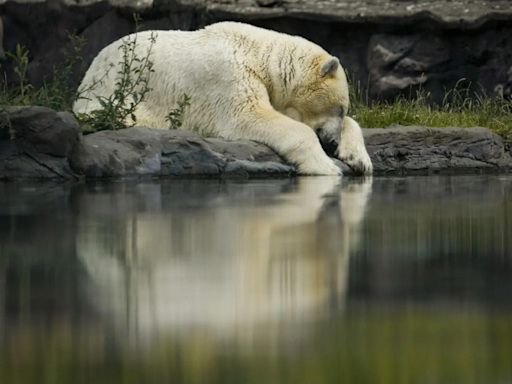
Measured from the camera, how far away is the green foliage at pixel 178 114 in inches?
330

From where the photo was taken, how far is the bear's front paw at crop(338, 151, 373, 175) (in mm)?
8430

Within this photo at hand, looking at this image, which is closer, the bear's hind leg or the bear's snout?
the bear's hind leg

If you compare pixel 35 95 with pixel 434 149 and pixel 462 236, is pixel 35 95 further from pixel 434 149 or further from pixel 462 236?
pixel 462 236

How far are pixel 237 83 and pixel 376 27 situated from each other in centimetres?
473

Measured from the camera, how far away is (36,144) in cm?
683

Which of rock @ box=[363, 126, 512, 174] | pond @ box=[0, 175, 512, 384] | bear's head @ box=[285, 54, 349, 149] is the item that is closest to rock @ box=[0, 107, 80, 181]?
pond @ box=[0, 175, 512, 384]

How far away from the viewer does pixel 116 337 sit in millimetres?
1825

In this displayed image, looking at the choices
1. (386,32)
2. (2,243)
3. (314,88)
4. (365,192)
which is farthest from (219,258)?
(386,32)

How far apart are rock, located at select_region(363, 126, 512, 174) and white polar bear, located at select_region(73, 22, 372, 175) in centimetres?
40

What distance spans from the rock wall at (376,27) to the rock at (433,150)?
345cm

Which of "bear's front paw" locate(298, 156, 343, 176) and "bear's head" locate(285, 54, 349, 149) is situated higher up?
"bear's head" locate(285, 54, 349, 149)

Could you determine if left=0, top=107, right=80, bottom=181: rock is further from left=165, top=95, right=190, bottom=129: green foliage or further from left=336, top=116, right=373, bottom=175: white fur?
left=336, top=116, right=373, bottom=175: white fur

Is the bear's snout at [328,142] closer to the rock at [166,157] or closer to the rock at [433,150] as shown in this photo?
the rock at [433,150]

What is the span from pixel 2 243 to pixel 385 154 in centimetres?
615
